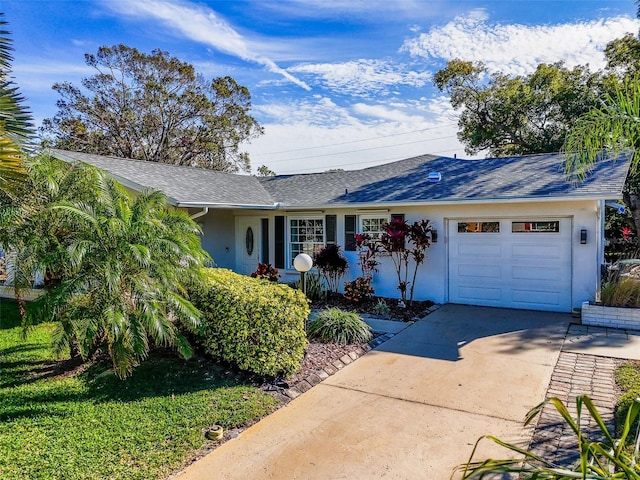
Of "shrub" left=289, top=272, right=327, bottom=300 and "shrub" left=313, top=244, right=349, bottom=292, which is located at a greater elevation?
"shrub" left=313, top=244, right=349, bottom=292

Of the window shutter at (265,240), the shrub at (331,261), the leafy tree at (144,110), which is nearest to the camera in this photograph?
the shrub at (331,261)

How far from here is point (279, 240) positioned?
13.3m

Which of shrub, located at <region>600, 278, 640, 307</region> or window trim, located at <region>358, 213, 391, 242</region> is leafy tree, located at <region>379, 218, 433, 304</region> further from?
shrub, located at <region>600, 278, 640, 307</region>

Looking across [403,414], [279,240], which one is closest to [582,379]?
[403,414]

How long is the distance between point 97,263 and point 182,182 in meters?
7.41

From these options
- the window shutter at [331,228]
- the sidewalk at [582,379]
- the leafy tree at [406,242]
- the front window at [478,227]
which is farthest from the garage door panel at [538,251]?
the window shutter at [331,228]

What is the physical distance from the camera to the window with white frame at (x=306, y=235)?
12.5m

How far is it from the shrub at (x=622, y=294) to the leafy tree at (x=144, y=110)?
24063 mm

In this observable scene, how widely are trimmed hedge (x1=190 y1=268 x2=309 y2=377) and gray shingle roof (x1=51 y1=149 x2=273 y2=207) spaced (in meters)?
4.62

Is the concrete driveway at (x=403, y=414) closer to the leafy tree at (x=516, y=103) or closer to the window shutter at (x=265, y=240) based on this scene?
the window shutter at (x=265, y=240)

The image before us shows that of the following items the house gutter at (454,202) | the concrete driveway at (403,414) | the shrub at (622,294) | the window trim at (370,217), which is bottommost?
the concrete driveway at (403,414)

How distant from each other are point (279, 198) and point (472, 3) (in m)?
7.63

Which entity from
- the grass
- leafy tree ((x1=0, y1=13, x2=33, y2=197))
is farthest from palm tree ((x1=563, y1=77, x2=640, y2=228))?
leafy tree ((x1=0, y1=13, x2=33, y2=197))

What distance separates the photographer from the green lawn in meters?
3.65
